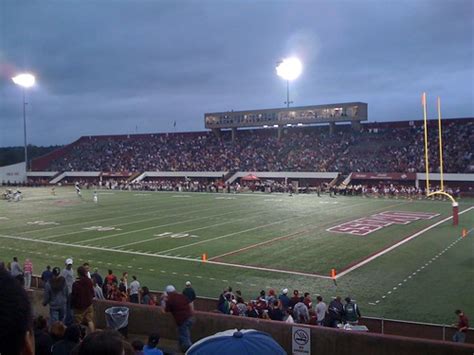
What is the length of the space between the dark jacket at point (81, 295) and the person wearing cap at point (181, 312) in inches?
72.1

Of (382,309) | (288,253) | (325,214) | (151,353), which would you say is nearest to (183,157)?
(325,214)

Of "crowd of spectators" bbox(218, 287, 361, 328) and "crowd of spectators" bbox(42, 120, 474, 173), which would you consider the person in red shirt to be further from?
"crowd of spectators" bbox(42, 120, 474, 173)

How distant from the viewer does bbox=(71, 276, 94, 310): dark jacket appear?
29.6 ft

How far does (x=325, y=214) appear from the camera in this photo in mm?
33469

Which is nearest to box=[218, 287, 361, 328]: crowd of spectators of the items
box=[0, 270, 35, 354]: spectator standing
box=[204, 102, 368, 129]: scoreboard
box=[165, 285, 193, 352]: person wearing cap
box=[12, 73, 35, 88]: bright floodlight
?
box=[165, 285, 193, 352]: person wearing cap

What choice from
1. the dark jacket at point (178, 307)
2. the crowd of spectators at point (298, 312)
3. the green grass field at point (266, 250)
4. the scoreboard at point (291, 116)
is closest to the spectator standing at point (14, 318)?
the dark jacket at point (178, 307)

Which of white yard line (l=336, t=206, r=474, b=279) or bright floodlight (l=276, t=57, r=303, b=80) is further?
bright floodlight (l=276, t=57, r=303, b=80)

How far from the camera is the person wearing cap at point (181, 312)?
316 inches

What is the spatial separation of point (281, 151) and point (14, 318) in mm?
65038

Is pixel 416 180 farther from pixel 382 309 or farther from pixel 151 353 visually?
pixel 151 353

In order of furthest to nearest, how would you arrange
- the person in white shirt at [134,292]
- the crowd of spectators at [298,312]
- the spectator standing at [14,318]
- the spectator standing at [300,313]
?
the person in white shirt at [134,292]
the spectator standing at [300,313]
the crowd of spectators at [298,312]
the spectator standing at [14,318]

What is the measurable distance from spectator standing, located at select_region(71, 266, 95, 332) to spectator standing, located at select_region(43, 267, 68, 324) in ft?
1.33

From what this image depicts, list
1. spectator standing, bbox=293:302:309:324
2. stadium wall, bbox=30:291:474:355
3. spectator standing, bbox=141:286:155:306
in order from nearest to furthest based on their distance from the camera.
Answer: stadium wall, bbox=30:291:474:355 < spectator standing, bbox=293:302:309:324 < spectator standing, bbox=141:286:155:306

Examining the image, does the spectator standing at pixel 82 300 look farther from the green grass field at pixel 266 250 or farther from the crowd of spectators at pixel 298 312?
the green grass field at pixel 266 250
